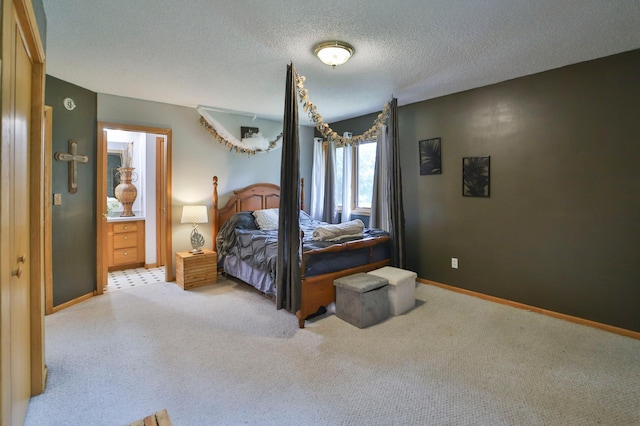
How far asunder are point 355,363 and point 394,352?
1.19 feet

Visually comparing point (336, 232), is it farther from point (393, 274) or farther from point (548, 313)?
point (548, 313)

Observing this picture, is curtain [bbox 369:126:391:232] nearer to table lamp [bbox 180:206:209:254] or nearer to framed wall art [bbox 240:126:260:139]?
framed wall art [bbox 240:126:260:139]

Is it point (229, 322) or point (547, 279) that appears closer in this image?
point (229, 322)

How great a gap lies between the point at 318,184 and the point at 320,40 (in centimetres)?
320

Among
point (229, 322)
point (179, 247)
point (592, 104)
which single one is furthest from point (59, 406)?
point (592, 104)

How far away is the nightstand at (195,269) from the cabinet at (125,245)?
50.3 inches

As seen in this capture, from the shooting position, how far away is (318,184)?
220 inches

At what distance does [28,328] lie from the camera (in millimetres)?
1861

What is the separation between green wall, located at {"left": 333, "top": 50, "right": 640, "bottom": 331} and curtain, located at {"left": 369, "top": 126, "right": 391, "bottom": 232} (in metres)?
0.52

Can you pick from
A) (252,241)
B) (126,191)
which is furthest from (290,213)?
(126,191)

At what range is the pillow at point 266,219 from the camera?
14.8 ft

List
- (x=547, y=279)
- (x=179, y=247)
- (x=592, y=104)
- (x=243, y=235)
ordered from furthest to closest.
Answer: (x=179, y=247) < (x=243, y=235) < (x=547, y=279) < (x=592, y=104)

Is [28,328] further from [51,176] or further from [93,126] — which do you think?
[93,126]

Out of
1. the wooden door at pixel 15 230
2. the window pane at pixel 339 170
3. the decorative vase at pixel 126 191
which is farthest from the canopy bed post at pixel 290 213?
the decorative vase at pixel 126 191
